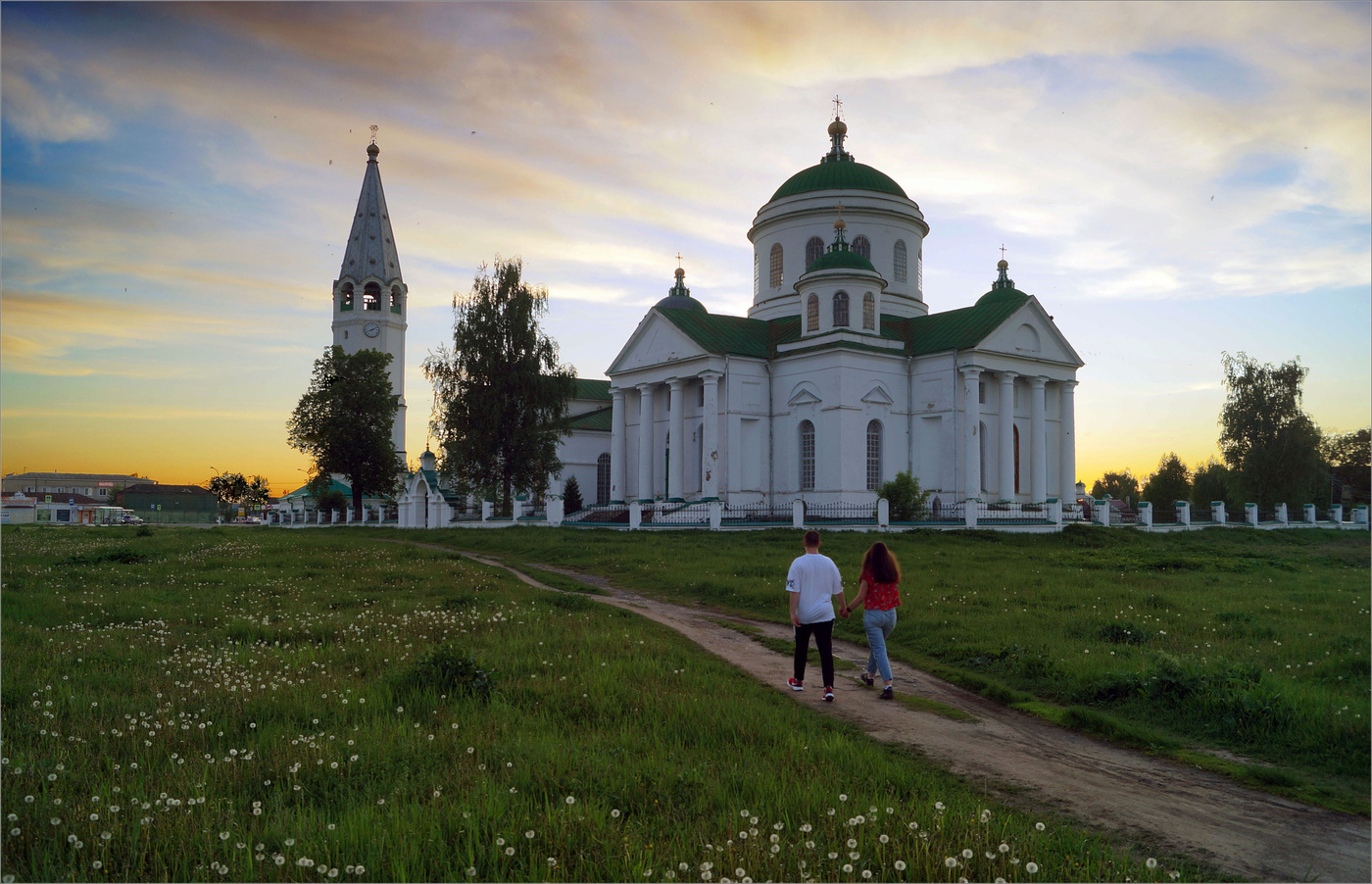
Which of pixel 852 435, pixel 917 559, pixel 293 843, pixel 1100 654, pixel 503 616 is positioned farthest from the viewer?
pixel 852 435

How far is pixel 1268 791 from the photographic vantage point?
6.89 m

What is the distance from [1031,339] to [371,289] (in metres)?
50.5

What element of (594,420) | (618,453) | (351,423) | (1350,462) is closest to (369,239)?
(351,423)

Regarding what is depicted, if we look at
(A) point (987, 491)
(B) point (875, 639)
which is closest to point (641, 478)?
(A) point (987, 491)

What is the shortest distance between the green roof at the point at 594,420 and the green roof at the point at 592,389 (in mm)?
3290

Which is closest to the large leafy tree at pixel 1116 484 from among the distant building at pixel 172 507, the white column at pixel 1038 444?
the white column at pixel 1038 444

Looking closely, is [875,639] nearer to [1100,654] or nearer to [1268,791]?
[1100,654]

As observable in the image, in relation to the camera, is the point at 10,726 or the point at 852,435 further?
the point at 852,435

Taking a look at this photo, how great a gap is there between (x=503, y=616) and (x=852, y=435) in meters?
28.0

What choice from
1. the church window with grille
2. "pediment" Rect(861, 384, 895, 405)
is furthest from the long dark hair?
the church window with grille

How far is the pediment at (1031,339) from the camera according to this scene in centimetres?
4006

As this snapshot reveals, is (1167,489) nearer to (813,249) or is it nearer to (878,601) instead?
(813,249)

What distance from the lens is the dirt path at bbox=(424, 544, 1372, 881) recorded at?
18.3 ft

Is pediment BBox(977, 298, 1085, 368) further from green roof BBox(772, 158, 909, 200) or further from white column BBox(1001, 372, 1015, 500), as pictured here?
green roof BBox(772, 158, 909, 200)
